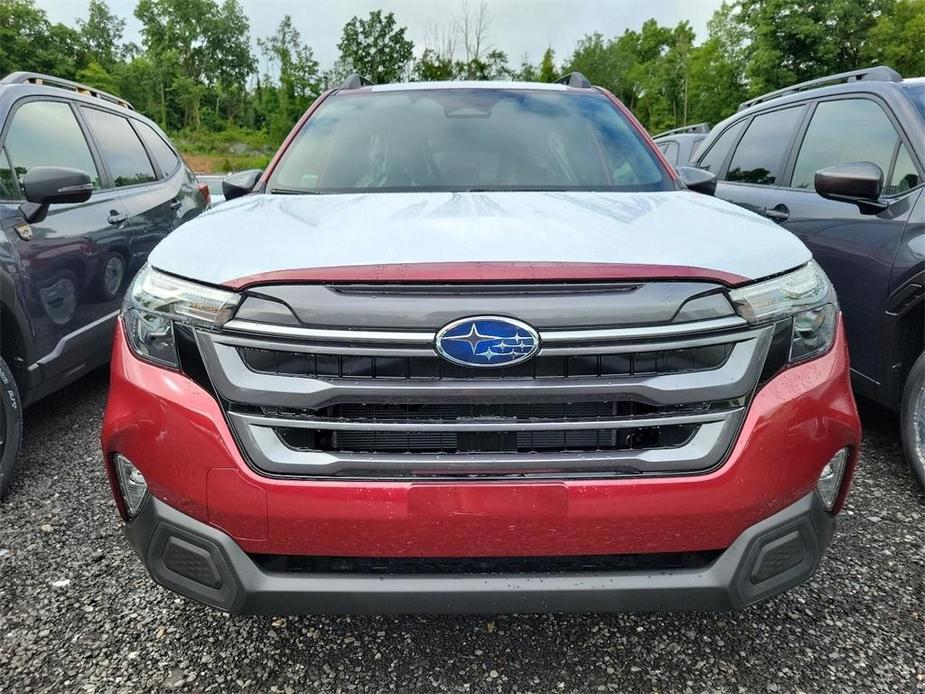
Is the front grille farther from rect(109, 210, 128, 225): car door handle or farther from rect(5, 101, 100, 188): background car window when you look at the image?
rect(109, 210, 128, 225): car door handle

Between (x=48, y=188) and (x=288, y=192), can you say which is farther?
(x=48, y=188)

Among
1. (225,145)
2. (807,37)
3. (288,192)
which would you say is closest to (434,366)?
(288,192)

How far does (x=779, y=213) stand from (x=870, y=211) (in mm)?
764

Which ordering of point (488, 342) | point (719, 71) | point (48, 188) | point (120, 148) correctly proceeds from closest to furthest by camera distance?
point (488, 342) < point (48, 188) < point (120, 148) < point (719, 71)

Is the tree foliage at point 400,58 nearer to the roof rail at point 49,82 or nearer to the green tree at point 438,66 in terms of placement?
the green tree at point 438,66

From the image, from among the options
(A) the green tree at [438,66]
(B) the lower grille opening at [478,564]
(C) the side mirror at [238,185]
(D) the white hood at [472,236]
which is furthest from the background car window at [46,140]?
(A) the green tree at [438,66]

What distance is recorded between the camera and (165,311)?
5.57 feet

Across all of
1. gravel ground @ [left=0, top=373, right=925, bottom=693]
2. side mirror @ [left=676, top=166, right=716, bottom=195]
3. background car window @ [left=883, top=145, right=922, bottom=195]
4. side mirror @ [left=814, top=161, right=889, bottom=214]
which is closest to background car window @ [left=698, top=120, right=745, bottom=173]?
background car window @ [left=883, top=145, right=922, bottom=195]

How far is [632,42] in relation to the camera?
74562 millimetres

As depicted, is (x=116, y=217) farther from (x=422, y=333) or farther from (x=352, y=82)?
(x=422, y=333)

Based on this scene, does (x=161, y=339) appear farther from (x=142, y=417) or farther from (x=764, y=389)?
(x=764, y=389)

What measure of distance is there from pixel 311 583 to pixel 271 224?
1009 mm

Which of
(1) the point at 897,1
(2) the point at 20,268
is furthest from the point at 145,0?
(2) the point at 20,268

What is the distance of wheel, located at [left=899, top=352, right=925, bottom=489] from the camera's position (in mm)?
2984
